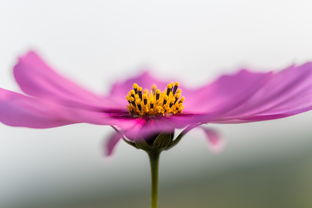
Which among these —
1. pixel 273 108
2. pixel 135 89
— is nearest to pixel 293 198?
pixel 135 89

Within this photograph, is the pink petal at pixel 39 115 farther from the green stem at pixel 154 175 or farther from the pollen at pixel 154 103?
the pollen at pixel 154 103

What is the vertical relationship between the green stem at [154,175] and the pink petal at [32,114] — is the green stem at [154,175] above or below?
below

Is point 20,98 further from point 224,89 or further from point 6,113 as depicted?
point 224,89

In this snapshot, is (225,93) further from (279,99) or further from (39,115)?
(39,115)

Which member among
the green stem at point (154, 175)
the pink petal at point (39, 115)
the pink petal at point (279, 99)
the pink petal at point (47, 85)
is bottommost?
the green stem at point (154, 175)

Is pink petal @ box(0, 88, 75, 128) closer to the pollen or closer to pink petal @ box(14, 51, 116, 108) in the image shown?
pink petal @ box(14, 51, 116, 108)

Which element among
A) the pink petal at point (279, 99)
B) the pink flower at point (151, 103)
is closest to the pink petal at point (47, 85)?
the pink flower at point (151, 103)

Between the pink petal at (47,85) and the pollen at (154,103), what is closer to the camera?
the pink petal at (47,85)
